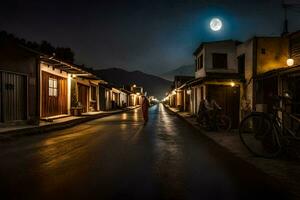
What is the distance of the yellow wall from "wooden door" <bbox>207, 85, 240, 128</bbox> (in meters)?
3.29

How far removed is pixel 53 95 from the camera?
70.6 ft

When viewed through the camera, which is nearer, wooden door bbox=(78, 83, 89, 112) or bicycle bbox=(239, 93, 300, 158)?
bicycle bbox=(239, 93, 300, 158)

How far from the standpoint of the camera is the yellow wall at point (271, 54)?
1733cm

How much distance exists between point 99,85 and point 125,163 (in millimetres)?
34178

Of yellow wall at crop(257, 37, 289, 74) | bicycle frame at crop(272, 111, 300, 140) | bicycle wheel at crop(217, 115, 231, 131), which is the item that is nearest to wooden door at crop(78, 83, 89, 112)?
bicycle wheel at crop(217, 115, 231, 131)

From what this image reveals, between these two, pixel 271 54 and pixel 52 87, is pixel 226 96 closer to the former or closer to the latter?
pixel 271 54

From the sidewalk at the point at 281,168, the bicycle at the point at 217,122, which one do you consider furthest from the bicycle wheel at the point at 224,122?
the sidewalk at the point at 281,168

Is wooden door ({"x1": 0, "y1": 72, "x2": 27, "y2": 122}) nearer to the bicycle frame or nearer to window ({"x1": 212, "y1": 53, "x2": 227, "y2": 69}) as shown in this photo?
the bicycle frame

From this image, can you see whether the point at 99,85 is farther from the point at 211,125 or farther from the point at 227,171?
the point at 227,171

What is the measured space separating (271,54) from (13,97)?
15.0 meters

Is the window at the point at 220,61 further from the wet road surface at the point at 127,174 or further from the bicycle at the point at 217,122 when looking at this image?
the wet road surface at the point at 127,174

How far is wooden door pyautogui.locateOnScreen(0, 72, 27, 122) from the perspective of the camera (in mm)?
14627

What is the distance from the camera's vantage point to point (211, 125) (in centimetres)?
1501

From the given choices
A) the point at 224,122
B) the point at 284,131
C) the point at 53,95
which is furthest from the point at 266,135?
the point at 53,95
